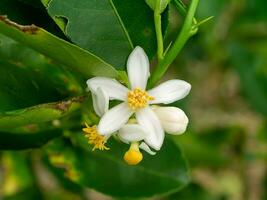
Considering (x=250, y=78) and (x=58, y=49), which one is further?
(x=250, y=78)

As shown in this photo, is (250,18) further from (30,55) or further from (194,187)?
(30,55)

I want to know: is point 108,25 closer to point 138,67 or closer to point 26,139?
point 138,67

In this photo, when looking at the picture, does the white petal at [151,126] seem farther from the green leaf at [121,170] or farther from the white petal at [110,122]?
the green leaf at [121,170]

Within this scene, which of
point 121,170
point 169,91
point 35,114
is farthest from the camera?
point 121,170

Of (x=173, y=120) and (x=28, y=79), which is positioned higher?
(x=173, y=120)

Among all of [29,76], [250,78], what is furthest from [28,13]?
[250,78]

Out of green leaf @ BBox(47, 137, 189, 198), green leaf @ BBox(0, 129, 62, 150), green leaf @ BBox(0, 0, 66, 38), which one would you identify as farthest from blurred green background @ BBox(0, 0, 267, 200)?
green leaf @ BBox(0, 0, 66, 38)

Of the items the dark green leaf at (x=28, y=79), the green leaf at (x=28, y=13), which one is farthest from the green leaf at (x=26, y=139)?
the green leaf at (x=28, y=13)

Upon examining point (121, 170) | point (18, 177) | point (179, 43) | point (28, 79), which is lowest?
point (18, 177)
